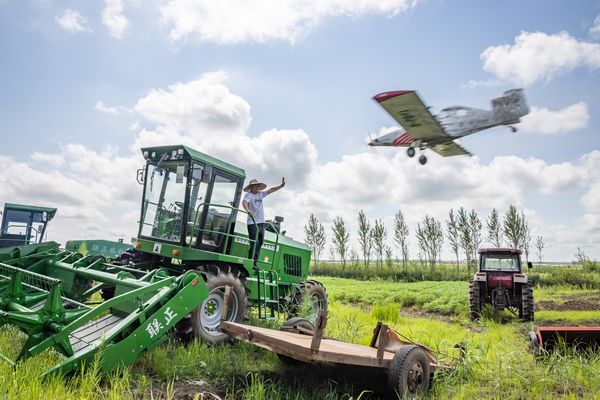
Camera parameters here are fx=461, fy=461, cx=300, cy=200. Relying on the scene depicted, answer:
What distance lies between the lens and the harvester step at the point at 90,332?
183 inches

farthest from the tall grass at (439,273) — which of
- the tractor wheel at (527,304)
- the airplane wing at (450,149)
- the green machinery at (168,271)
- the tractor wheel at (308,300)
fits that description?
the green machinery at (168,271)

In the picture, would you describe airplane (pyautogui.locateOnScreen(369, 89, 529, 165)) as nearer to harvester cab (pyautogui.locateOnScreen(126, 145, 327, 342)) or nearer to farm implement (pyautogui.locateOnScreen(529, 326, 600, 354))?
harvester cab (pyautogui.locateOnScreen(126, 145, 327, 342))

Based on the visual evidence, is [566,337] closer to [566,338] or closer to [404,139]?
[566,338]

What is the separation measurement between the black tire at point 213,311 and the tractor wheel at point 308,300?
1.87 meters

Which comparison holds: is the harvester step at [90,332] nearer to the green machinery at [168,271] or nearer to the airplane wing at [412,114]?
the green machinery at [168,271]

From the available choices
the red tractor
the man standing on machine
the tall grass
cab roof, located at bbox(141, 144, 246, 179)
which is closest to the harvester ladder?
the man standing on machine

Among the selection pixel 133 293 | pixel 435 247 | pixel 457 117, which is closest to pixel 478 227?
pixel 435 247

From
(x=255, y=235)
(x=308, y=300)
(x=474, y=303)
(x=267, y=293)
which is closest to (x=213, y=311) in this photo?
(x=267, y=293)

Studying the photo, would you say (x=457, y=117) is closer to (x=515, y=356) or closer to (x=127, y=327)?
(x=515, y=356)

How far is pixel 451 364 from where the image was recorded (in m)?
5.57

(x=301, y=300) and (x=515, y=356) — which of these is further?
(x=301, y=300)

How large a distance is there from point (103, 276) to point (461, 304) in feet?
38.7

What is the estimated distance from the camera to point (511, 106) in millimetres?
14531

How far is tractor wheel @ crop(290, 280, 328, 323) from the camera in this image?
8477 millimetres
